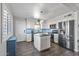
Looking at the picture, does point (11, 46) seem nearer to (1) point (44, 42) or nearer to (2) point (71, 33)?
(1) point (44, 42)

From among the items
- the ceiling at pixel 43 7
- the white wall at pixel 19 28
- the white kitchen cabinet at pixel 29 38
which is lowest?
the white kitchen cabinet at pixel 29 38

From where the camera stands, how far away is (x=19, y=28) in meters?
6.53

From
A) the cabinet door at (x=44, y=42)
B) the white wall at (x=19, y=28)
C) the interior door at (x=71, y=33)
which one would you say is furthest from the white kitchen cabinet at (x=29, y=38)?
the interior door at (x=71, y=33)

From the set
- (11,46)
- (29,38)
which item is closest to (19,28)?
(29,38)

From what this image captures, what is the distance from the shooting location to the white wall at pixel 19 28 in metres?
6.36

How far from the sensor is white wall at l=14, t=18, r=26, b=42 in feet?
20.9

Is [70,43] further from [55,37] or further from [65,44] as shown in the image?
[55,37]

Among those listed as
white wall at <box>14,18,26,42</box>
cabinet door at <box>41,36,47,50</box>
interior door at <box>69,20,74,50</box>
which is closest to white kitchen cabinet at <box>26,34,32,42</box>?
white wall at <box>14,18,26,42</box>

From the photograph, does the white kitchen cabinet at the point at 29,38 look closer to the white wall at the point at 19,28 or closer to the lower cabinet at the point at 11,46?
the white wall at the point at 19,28

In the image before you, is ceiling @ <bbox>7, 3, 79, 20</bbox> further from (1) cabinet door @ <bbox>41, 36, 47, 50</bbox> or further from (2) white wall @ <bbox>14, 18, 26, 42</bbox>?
(2) white wall @ <bbox>14, 18, 26, 42</bbox>

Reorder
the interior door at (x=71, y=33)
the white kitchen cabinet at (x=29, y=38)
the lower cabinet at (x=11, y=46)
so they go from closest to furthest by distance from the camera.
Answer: the lower cabinet at (x=11, y=46), the interior door at (x=71, y=33), the white kitchen cabinet at (x=29, y=38)

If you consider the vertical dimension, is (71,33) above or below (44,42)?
above

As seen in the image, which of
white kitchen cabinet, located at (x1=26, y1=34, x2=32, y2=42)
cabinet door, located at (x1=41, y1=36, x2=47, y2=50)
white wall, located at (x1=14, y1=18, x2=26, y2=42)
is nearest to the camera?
cabinet door, located at (x1=41, y1=36, x2=47, y2=50)

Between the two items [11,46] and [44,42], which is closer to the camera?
[11,46]
